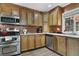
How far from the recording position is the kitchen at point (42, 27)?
2.18 metres

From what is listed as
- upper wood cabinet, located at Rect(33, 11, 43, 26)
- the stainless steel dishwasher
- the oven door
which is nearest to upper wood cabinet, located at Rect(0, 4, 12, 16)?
upper wood cabinet, located at Rect(33, 11, 43, 26)

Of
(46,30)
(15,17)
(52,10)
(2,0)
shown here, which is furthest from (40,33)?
(2,0)

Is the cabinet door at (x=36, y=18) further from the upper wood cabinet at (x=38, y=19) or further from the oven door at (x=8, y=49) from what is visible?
the oven door at (x=8, y=49)

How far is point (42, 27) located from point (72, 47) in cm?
72

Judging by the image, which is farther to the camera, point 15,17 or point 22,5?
point 15,17

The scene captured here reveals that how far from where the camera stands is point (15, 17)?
2584 millimetres

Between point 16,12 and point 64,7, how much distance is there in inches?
41.1

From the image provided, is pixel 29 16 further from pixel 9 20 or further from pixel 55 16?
pixel 55 16

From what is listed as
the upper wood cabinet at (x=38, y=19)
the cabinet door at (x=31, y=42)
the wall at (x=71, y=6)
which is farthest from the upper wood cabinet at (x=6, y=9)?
the wall at (x=71, y=6)

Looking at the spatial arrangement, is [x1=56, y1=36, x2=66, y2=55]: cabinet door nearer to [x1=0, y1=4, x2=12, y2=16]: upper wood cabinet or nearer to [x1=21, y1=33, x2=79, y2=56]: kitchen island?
[x1=21, y1=33, x2=79, y2=56]: kitchen island

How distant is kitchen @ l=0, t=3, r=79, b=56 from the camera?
2.18 m

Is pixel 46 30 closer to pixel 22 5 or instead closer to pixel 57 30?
pixel 57 30

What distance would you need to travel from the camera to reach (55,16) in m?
2.29

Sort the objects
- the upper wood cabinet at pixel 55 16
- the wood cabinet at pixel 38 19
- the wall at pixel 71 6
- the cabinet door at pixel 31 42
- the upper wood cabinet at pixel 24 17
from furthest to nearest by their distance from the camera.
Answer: the cabinet door at pixel 31 42 → the upper wood cabinet at pixel 24 17 → the wood cabinet at pixel 38 19 → the upper wood cabinet at pixel 55 16 → the wall at pixel 71 6
